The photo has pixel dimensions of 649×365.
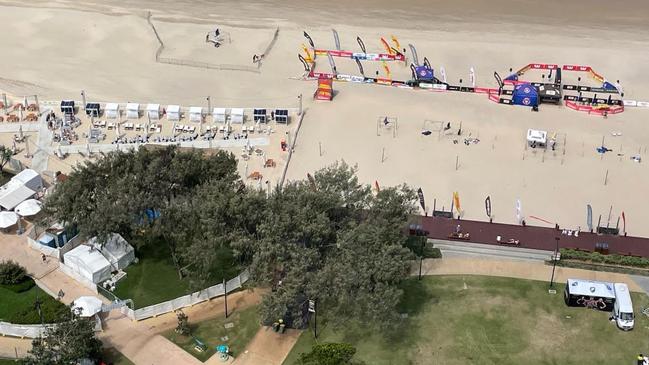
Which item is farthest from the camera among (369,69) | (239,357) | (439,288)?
(369,69)

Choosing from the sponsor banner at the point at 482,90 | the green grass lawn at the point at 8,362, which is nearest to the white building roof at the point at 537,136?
the sponsor banner at the point at 482,90

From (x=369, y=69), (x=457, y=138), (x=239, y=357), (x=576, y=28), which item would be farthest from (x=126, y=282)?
(x=576, y=28)

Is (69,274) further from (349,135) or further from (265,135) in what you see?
(349,135)

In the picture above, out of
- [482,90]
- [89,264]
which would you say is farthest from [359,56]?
[89,264]

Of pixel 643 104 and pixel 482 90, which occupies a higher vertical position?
pixel 482 90

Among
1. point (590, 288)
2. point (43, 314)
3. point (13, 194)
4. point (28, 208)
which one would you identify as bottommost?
point (43, 314)

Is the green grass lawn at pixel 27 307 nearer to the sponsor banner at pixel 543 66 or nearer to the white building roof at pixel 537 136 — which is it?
the white building roof at pixel 537 136

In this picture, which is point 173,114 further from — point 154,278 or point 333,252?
point 333,252
